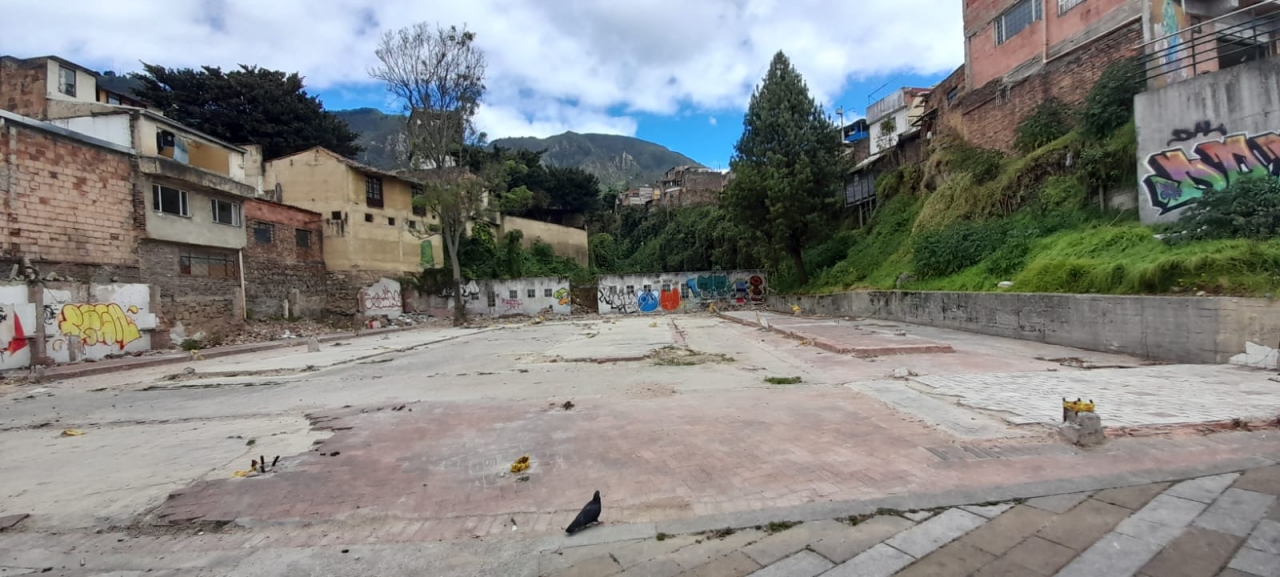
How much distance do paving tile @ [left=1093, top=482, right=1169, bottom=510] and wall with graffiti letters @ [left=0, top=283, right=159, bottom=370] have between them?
21.5 meters

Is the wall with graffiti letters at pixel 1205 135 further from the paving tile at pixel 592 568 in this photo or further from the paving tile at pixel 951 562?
the paving tile at pixel 592 568

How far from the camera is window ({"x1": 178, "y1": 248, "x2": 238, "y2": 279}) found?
19833 millimetres

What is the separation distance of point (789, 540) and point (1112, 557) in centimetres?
153

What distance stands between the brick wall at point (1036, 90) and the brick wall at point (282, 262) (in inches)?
1138

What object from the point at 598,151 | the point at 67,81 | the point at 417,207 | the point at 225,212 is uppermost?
the point at 598,151

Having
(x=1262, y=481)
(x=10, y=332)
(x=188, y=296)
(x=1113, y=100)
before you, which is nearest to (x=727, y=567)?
(x=1262, y=481)

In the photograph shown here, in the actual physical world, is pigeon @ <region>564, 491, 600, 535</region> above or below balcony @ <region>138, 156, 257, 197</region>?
below

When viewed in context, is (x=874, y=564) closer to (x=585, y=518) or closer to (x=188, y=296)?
(x=585, y=518)

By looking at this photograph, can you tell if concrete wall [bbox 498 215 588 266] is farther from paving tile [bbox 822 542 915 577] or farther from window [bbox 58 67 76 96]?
paving tile [bbox 822 542 915 577]

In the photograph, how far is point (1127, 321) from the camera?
986 centimetres

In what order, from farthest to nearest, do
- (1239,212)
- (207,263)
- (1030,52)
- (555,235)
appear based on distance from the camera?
(555,235)
(207,263)
(1030,52)
(1239,212)

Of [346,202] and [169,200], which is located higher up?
[346,202]

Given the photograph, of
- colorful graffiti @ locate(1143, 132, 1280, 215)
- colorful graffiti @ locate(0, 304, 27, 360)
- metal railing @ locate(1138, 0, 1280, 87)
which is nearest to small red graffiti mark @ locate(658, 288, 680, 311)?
metal railing @ locate(1138, 0, 1280, 87)

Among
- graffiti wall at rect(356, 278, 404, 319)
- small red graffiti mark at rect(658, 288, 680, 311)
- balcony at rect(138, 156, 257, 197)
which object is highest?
balcony at rect(138, 156, 257, 197)
